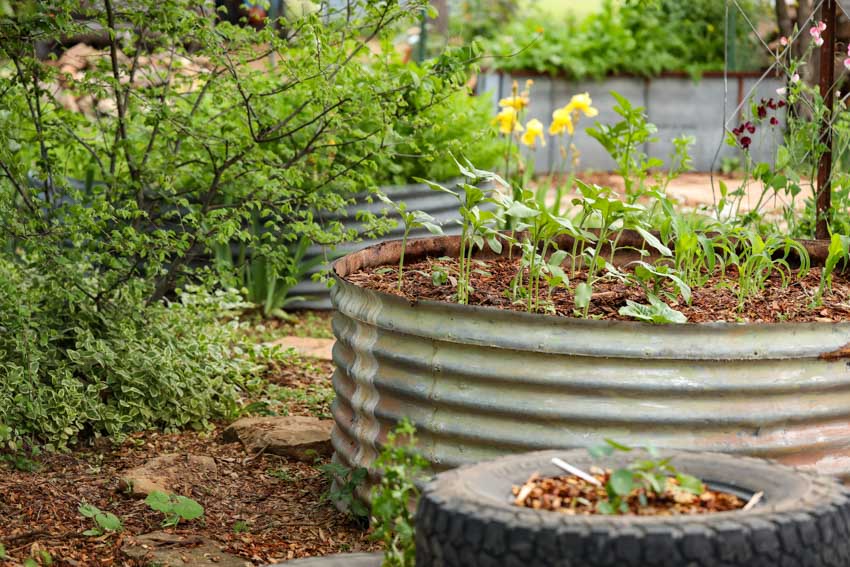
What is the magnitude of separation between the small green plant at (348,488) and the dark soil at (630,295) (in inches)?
18.7

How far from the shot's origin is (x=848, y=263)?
3475 millimetres

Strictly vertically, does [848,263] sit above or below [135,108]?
below

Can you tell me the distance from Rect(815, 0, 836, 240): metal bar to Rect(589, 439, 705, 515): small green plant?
2.43m

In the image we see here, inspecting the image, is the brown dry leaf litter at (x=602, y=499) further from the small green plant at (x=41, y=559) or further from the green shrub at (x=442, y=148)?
the green shrub at (x=442, y=148)

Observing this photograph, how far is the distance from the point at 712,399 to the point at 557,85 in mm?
9046

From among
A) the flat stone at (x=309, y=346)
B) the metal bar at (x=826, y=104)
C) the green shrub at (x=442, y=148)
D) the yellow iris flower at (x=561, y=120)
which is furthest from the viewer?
the yellow iris flower at (x=561, y=120)

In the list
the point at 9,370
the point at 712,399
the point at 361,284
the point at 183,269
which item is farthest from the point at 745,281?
the point at 9,370

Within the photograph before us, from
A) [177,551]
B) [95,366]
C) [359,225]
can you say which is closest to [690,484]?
[177,551]

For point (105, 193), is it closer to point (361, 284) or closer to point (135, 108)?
point (135, 108)

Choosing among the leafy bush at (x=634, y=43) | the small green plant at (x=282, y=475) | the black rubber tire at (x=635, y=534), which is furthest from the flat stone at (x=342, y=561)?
the leafy bush at (x=634, y=43)

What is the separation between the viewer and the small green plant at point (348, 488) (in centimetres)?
284

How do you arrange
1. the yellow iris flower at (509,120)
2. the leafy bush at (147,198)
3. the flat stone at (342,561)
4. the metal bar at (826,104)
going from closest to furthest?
the flat stone at (342,561)
the leafy bush at (147,198)
the metal bar at (826,104)
the yellow iris flower at (509,120)

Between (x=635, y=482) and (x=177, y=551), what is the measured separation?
1379mm

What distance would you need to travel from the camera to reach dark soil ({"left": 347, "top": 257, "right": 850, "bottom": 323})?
9.16 ft
